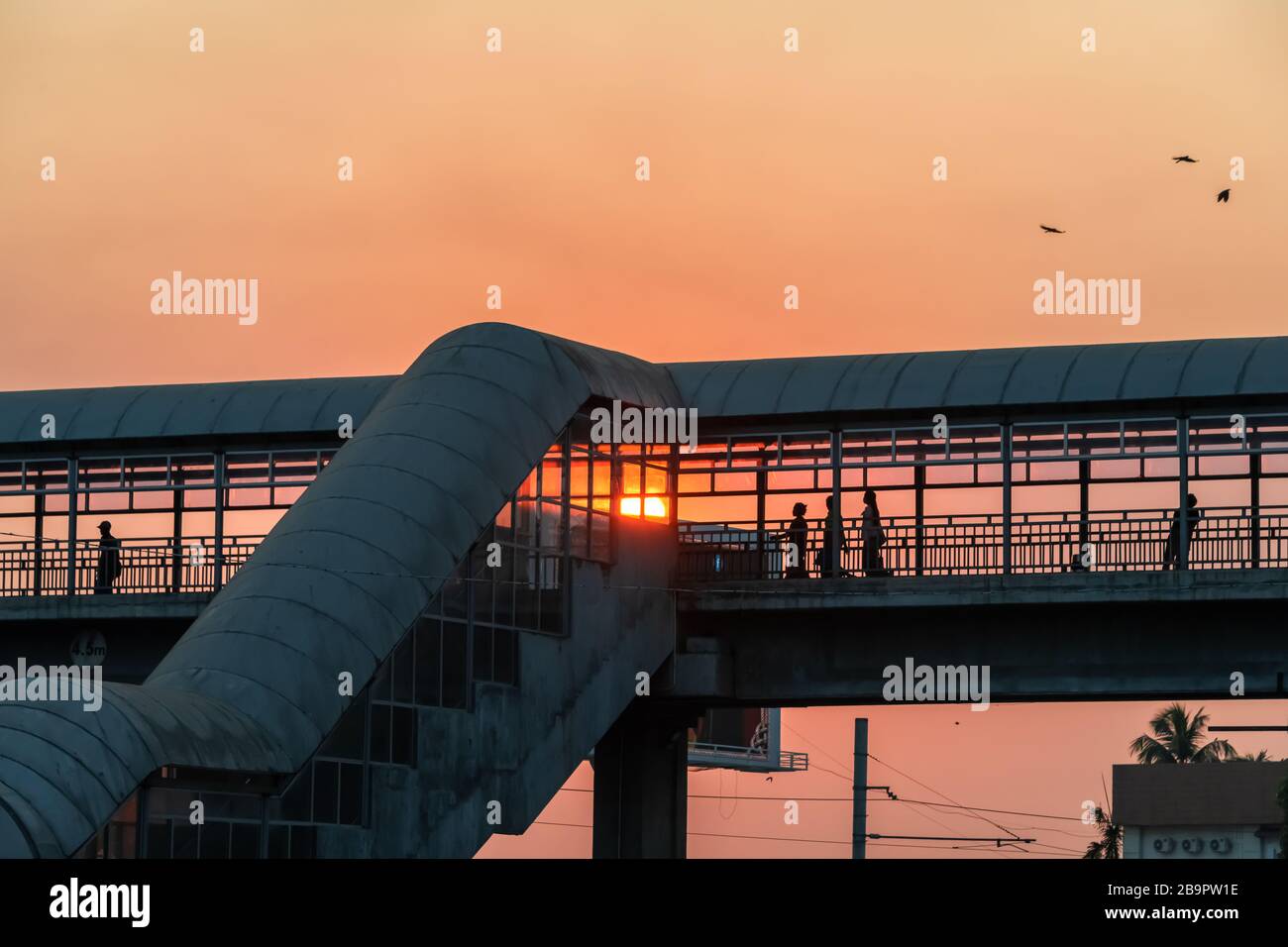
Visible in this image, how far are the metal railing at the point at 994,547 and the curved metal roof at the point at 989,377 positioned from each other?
2.07m

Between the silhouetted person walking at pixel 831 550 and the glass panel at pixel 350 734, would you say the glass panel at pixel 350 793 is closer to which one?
the glass panel at pixel 350 734

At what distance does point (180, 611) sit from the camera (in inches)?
1838

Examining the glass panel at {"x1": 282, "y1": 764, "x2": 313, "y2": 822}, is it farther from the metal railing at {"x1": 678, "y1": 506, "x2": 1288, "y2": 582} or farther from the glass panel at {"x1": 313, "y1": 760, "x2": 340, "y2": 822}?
the metal railing at {"x1": 678, "y1": 506, "x2": 1288, "y2": 582}

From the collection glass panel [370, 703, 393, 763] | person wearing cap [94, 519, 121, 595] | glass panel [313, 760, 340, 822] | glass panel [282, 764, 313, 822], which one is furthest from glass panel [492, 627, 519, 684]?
person wearing cap [94, 519, 121, 595]

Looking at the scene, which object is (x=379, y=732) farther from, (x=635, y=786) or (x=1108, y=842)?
(x=1108, y=842)

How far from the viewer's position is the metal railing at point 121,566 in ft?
159

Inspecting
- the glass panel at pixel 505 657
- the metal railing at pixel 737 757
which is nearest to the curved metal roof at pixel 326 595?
the glass panel at pixel 505 657

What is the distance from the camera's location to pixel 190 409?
163ft

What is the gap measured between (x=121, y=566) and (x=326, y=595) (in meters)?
16.6

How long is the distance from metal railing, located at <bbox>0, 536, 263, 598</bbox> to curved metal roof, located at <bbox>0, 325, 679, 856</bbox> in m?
10.8

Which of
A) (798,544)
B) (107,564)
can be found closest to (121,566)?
(107,564)

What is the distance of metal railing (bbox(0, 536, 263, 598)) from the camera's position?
4853 cm
